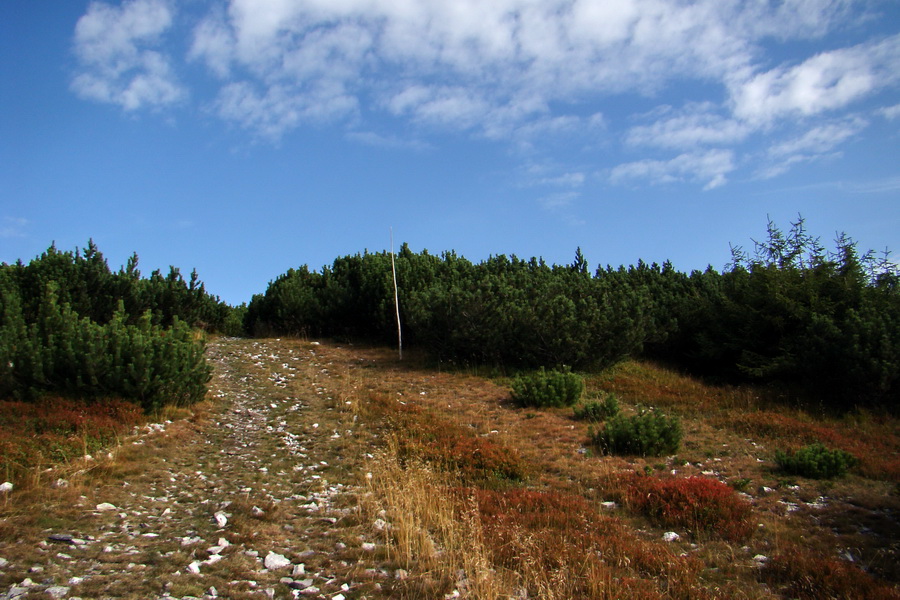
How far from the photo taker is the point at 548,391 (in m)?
14.8

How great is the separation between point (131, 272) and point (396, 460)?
15621 mm

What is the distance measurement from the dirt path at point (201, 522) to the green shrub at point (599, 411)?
228 inches

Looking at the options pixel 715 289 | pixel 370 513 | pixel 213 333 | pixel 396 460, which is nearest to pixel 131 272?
pixel 213 333

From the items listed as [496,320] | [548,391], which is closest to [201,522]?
[548,391]

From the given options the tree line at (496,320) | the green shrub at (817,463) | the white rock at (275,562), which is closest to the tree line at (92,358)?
Answer: the tree line at (496,320)

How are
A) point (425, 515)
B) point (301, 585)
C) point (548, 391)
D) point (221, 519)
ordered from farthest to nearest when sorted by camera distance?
point (548, 391), point (425, 515), point (221, 519), point (301, 585)

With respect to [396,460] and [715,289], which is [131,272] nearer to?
[396,460]

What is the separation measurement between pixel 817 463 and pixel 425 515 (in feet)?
22.5

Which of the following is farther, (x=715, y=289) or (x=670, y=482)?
(x=715, y=289)

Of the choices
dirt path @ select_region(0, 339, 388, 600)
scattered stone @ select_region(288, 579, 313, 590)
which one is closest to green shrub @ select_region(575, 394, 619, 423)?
dirt path @ select_region(0, 339, 388, 600)

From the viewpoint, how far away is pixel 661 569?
564 centimetres

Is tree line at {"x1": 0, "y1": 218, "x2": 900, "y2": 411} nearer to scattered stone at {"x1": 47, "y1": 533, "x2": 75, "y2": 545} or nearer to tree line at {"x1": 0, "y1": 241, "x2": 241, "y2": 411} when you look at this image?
tree line at {"x1": 0, "y1": 241, "x2": 241, "y2": 411}

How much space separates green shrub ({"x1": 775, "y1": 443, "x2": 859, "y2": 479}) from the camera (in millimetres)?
9219

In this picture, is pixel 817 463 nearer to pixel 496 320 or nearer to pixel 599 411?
pixel 599 411
